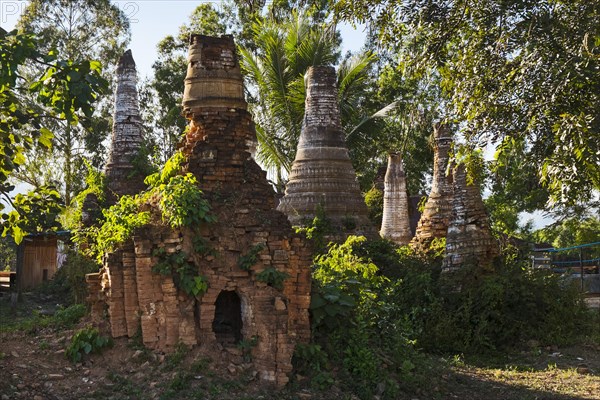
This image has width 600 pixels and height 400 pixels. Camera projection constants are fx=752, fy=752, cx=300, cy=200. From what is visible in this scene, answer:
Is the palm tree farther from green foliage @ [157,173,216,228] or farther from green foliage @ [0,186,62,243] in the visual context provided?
green foliage @ [0,186,62,243]

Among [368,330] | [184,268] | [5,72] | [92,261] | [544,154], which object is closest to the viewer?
[5,72]

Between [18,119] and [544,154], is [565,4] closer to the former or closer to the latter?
[544,154]

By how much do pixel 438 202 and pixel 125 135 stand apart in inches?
255

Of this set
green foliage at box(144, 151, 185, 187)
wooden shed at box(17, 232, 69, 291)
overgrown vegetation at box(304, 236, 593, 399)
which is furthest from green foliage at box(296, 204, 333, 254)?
wooden shed at box(17, 232, 69, 291)

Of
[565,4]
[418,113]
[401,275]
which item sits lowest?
[401,275]

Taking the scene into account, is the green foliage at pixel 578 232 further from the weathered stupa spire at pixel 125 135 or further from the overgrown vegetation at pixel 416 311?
the weathered stupa spire at pixel 125 135

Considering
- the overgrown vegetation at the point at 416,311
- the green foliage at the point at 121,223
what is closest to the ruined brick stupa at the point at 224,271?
the green foliage at the point at 121,223

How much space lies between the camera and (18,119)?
20.1ft

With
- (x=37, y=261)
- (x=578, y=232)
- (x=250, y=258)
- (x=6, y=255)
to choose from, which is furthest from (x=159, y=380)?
(x=6, y=255)

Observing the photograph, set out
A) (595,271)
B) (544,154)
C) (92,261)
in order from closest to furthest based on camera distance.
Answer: (544,154)
(92,261)
(595,271)

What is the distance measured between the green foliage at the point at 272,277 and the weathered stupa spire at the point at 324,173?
22.0 ft

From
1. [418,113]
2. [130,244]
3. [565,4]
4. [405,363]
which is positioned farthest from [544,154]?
[418,113]

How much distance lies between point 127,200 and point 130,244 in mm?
583

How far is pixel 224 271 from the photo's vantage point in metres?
7.96
